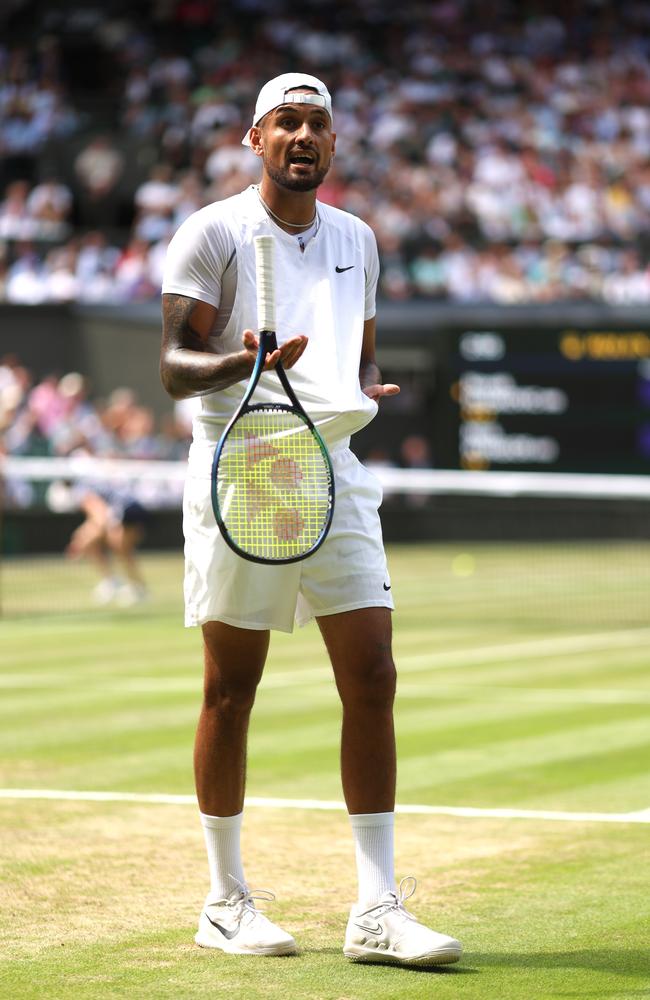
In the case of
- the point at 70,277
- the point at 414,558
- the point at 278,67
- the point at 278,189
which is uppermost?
the point at 278,67

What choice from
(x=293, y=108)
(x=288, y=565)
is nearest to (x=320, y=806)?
(x=288, y=565)

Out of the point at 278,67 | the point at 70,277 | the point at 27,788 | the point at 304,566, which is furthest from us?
the point at 278,67

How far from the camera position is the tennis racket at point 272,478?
466 centimetres

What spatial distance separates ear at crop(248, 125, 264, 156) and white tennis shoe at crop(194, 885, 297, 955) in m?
2.02

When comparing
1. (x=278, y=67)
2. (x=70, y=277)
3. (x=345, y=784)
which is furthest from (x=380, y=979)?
(x=278, y=67)

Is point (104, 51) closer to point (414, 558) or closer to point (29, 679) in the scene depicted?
point (414, 558)

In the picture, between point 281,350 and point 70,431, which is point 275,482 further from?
point 70,431

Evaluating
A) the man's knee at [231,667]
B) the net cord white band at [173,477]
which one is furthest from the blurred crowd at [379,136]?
the man's knee at [231,667]

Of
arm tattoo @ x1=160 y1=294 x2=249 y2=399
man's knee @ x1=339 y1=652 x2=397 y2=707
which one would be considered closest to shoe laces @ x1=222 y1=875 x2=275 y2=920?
man's knee @ x1=339 y1=652 x2=397 y2=707

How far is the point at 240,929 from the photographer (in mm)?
4840

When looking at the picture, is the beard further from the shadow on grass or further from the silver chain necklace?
the shadow on grass

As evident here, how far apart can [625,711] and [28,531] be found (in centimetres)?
1436

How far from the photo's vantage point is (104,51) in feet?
103

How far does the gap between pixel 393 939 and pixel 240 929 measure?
1.43 feet
